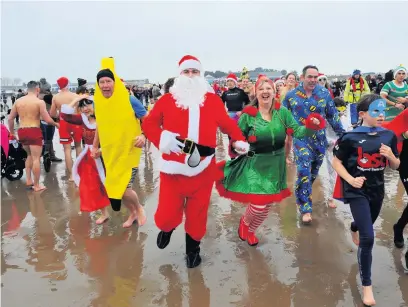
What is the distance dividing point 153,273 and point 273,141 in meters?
1.70

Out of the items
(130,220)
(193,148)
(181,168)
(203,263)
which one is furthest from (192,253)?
(130,220)

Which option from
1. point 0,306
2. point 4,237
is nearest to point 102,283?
point 0,306

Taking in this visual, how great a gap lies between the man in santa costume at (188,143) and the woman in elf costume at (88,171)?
142cm

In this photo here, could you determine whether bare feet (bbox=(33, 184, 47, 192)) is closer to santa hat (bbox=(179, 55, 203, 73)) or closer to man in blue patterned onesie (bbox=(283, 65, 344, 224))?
santa hat (bbox=(179, 55, 203, 73))

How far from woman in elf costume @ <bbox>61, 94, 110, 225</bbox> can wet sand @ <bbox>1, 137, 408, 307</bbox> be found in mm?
330

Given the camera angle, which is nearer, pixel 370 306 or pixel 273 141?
pixel 370 306

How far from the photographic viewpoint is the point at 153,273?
3498mm

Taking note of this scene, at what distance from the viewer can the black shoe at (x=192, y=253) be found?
11.8 feet

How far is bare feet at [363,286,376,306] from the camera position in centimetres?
289

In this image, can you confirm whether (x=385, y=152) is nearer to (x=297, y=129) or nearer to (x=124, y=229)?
(x=297, y=129)

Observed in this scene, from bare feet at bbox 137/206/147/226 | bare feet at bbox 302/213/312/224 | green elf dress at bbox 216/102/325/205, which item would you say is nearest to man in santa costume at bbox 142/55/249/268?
green elf dress at bbox 216/102/325/205

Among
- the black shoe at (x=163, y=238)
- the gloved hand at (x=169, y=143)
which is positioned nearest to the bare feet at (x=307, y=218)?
the black shoe at (x=163, y=238)

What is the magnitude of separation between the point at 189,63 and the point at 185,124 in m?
0.61

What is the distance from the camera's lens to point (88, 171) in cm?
471
